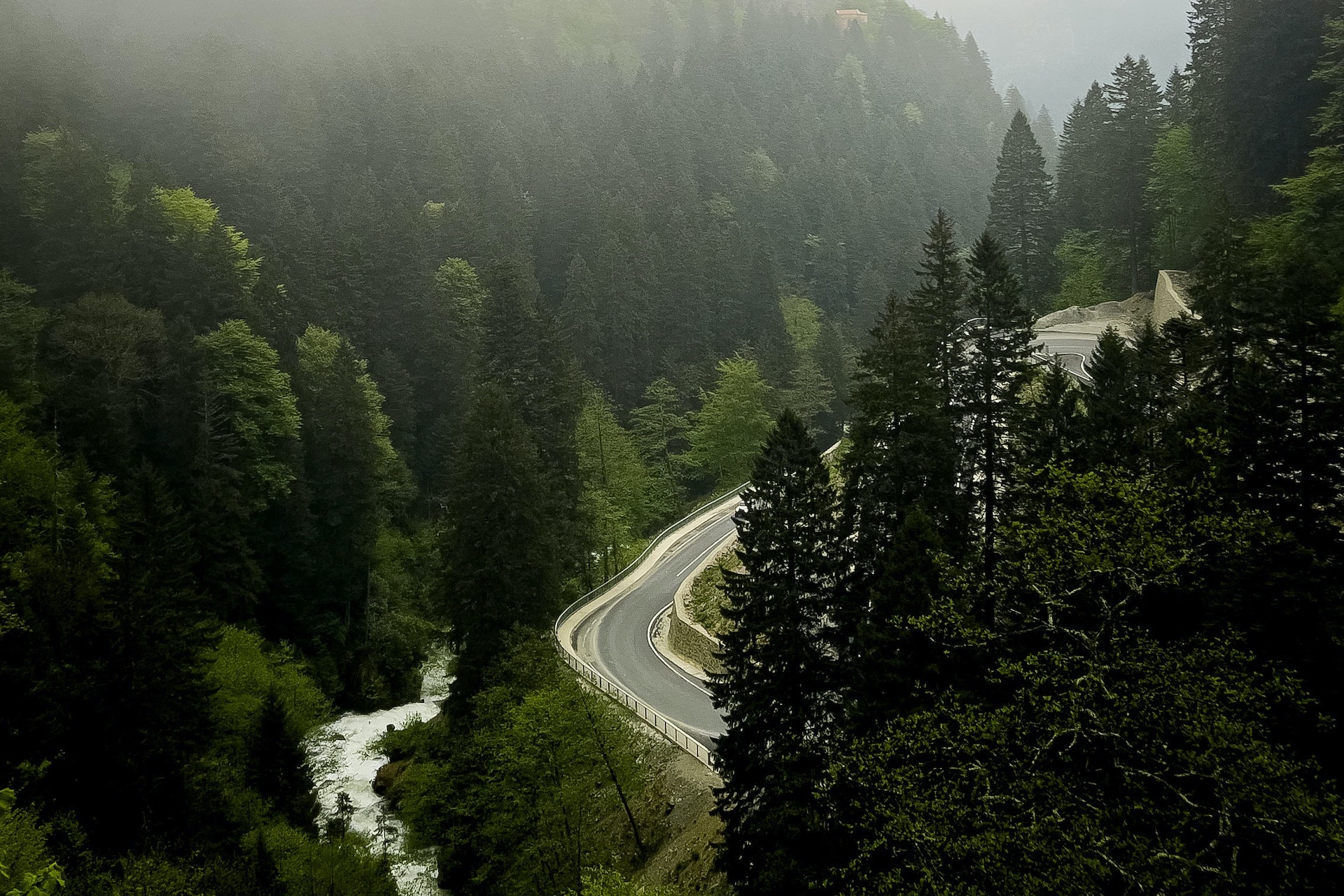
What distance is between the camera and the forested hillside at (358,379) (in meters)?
26.1

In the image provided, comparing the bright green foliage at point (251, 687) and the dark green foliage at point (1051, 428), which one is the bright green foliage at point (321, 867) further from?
the dark green foliage at point (1051, 428)

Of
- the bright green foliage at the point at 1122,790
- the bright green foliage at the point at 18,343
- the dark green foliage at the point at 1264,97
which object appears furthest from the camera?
the dark green foliage at the point at 1264,97

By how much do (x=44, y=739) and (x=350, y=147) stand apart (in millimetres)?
63873

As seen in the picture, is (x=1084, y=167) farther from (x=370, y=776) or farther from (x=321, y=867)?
(x=321, y=867)

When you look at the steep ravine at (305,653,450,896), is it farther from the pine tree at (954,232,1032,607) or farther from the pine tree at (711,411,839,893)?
the pine tree at (954,232,1032,607)

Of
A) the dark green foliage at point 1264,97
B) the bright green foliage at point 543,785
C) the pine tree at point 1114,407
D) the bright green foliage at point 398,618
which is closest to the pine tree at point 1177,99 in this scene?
the dark green foliage at point 1264,97

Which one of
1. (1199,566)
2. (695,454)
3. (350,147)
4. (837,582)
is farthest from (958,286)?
(350,147)

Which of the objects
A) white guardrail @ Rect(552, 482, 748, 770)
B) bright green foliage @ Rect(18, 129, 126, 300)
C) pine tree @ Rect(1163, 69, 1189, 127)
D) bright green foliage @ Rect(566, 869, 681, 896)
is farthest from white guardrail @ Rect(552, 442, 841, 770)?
pine tree @ Rect(1163, 69, 1189, 127)

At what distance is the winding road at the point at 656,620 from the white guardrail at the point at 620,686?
0.05m

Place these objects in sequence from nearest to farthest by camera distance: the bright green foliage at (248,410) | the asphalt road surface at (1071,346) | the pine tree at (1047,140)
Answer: the asphalt road surface at (1071,346)
the bright green foliage at (248,410)
the pine tree at (1047,140)

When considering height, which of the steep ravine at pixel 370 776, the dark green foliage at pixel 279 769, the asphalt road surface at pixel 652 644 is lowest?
the steep ravine at pixel 370 776

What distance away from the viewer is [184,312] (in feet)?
146

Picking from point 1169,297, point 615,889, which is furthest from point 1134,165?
point 615,889

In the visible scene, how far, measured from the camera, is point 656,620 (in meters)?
37.8
